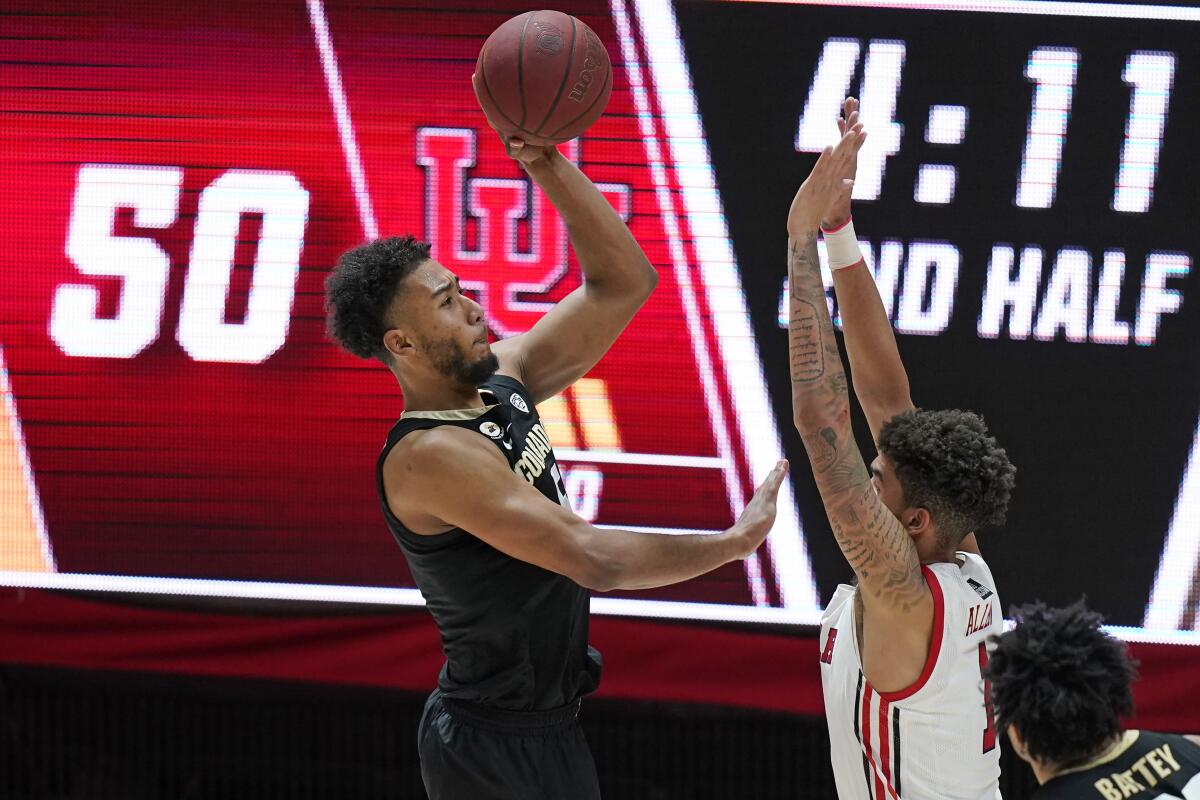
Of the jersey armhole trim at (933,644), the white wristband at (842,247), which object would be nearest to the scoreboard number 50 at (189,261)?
the white wristband at (842,247)

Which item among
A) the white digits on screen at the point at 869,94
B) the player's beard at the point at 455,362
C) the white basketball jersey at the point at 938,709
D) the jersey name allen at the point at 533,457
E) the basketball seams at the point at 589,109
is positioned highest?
the white digits on screen at the point at 869,94

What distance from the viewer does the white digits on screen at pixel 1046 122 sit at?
13.8 ft

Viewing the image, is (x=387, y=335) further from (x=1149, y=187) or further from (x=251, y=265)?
(x=1149, y=187)

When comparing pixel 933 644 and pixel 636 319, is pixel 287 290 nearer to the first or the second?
pixel 636 319

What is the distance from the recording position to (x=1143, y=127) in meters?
4.19

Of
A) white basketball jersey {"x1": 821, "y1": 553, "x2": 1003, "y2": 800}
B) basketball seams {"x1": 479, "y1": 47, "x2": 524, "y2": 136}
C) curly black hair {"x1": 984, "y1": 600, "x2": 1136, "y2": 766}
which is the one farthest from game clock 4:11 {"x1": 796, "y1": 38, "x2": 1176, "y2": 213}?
curly black hair {"x1": 984, "y1": 600, "x2": 1136, "y2": 766}

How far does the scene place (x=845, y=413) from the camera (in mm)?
2574

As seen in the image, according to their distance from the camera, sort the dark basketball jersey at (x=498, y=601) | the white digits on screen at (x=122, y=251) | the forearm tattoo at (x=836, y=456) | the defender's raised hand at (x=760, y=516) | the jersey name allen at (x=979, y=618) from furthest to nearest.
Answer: the white digits on screen at (x=122, y=251) < the dark basketball jersey at (x=498, y=601) < the defender's raised hand at (x=760, y=516) < the jersey name allen at (x=979, y=618) < the forearm tattoo at (x=836, y=456)

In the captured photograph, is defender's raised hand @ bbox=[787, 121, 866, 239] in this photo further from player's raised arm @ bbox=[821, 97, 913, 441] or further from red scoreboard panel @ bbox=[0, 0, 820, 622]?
red scoreboard panel @ bbox=[0, 0, 820, 622]

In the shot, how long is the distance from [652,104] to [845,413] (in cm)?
200

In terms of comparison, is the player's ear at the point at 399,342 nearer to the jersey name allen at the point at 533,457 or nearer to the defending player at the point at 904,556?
the jersey name allen at the point at 533,457

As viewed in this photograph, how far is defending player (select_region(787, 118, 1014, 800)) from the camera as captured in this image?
2473mm

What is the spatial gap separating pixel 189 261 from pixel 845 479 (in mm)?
2743

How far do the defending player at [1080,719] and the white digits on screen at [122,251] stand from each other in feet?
10.6
